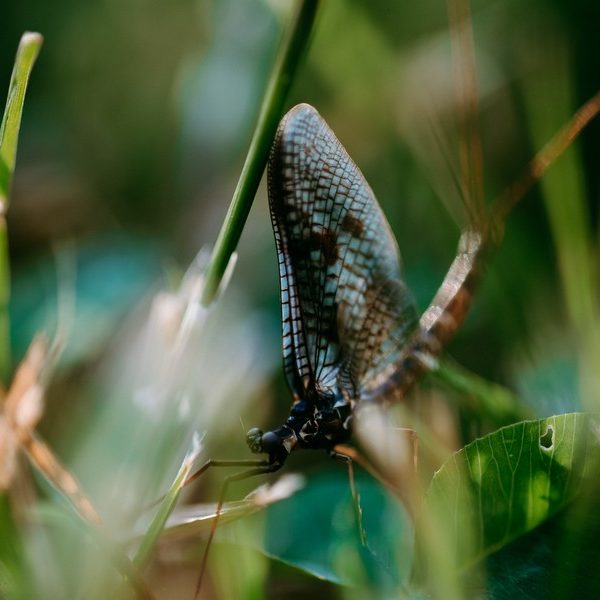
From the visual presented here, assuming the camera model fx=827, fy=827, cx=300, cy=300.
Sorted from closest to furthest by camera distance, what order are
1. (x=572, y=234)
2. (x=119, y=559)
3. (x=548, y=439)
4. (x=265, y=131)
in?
(x=265, y=131) < (x=119, y=559) < (x=548, y=439) < (x=572, y=234)

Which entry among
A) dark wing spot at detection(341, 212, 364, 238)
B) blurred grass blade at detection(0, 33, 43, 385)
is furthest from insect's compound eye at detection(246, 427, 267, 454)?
blurred grass blade at detection(0, 33, 43, 385)

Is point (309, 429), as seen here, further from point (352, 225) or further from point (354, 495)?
point (352, 225)

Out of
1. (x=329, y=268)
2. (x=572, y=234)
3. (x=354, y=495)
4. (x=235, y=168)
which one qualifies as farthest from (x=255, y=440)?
(x=235, y=168)

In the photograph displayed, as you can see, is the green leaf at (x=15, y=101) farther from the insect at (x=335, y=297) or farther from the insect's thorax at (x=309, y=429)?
the insect's thorax at (x=309, y=429)

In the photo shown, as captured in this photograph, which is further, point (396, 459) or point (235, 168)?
point (235, 168)

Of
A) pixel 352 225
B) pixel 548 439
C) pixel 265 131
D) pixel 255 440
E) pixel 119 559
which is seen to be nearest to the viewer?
pixel 265 131

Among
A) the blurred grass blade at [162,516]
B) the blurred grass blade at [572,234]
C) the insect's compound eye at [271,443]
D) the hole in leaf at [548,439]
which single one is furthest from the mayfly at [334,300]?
the hole in leaf at [548,439]

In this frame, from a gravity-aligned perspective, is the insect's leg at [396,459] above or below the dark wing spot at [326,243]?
below
